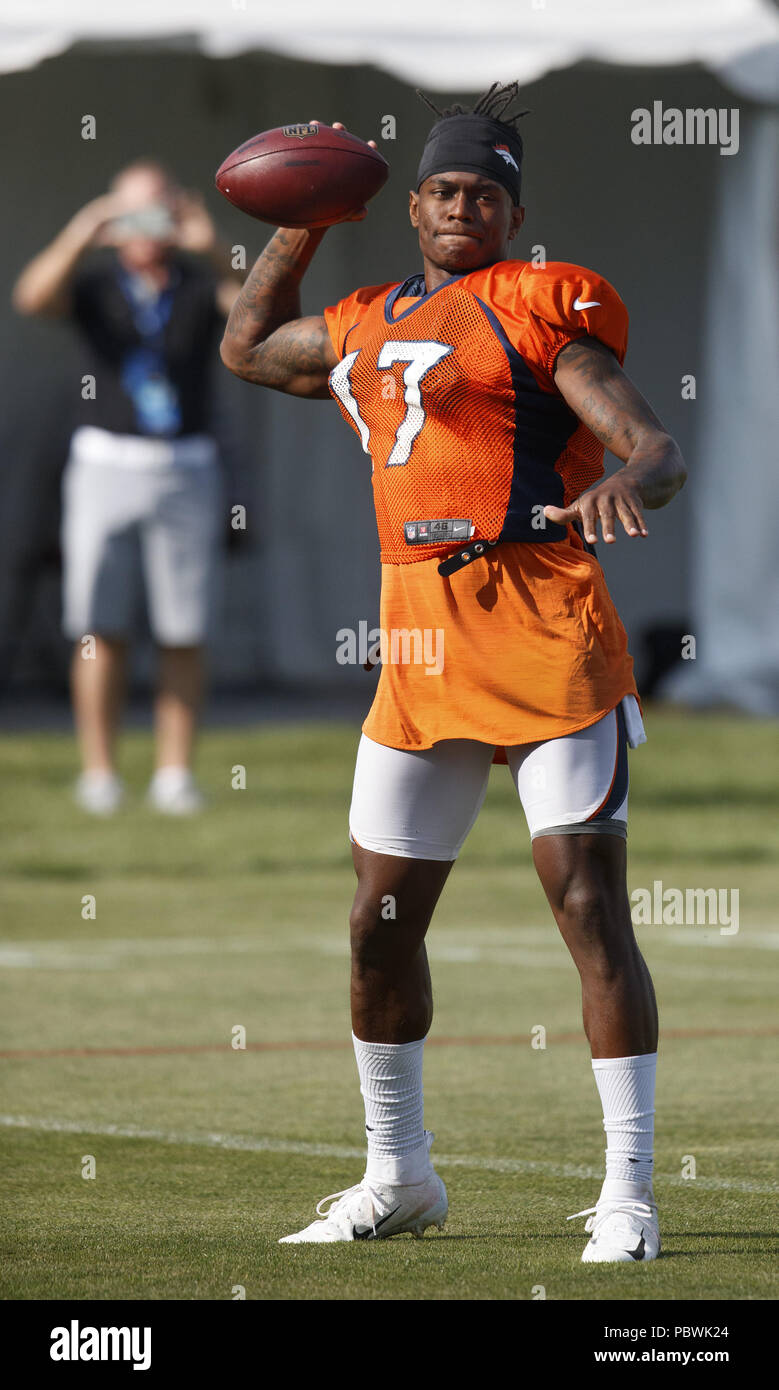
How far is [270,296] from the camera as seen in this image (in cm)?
519

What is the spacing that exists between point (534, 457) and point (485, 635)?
377 millimetres

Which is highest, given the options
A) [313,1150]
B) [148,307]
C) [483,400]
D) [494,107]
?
[148,307]

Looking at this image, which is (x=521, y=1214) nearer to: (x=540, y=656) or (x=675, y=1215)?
(x=675, y=1215)

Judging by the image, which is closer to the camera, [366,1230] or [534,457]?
[534,457]

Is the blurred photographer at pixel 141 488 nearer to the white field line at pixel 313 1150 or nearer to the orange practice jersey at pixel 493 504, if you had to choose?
the white field line at pixel 313 1150

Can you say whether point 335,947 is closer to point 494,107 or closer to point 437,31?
point 494,107

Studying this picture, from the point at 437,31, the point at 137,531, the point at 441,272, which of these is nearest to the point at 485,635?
the point at 441,272

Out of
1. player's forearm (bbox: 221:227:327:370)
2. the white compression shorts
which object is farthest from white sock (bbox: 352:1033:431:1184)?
player's forearm (bbox: 221:227:327:370)

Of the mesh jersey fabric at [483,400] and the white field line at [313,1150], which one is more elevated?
the mesh jersey fabric at [483,400]

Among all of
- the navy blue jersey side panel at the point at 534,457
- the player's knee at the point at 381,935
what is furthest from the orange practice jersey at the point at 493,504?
the player's knee at the point at 381,935

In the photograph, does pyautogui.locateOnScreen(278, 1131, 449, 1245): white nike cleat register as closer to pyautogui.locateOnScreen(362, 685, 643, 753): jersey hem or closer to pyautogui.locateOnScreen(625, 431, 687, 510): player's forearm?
pyautogui.locateOnScreen(362, 685, 643, 753): jersey hem

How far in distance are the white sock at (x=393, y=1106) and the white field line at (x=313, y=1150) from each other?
794 mm

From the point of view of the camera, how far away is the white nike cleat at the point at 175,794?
42.9 ft

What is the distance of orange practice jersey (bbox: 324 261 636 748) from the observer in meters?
4.65
